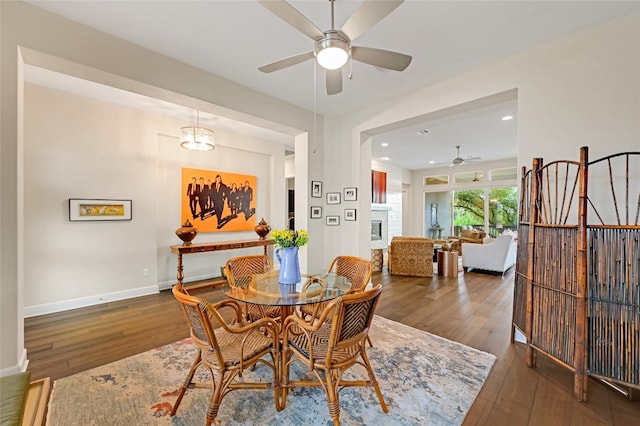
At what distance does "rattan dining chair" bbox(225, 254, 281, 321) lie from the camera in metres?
A: 2.46

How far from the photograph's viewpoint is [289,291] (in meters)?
2.13

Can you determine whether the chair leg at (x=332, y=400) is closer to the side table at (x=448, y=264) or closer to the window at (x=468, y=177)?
the side table at (x=448, y=264)

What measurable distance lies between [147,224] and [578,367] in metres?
5.31

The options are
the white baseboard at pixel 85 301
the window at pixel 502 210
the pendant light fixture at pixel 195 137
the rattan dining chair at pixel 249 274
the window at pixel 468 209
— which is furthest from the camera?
the window at pixel 468 209

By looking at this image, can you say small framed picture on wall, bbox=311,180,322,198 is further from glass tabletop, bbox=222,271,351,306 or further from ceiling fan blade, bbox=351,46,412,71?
ceiling fan blade, bbox=351,46,412,71

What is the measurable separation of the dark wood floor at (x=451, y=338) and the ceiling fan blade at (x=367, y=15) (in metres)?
2.62

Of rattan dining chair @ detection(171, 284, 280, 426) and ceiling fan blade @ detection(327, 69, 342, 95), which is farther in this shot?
ceiling fan blade @ detection(327, 69, 342, 95)

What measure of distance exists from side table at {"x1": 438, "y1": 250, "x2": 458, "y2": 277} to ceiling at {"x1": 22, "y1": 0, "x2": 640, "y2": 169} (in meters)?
3.15

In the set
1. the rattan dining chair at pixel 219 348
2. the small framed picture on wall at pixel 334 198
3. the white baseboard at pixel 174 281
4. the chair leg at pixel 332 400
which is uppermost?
the small framed picture on wall at pixel 334 198

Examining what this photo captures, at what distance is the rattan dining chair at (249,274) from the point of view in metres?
2.46

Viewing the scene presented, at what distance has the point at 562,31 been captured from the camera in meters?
2.44

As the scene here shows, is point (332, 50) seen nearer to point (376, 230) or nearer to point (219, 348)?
point (219, 348)

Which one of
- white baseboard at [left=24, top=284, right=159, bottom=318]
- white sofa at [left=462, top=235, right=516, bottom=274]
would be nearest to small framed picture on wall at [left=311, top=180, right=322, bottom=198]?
white baseboard at [left=24, top=284, right=159, bottom=318]

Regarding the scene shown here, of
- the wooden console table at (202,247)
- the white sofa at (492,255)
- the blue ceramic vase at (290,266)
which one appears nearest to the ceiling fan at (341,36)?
the blue ceramic vase at (290,266)
